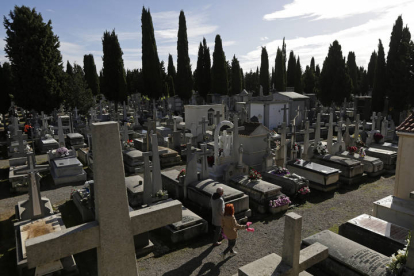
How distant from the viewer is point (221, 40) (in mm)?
34312

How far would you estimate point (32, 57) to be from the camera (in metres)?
21.0

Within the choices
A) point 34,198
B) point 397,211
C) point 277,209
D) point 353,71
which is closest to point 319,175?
point 277,209

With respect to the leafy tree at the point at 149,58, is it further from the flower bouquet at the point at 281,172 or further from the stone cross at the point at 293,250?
the stone cross at the point at 293,250

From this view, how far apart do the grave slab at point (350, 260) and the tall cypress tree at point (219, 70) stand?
30433 millimetres

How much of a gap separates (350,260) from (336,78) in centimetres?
2822

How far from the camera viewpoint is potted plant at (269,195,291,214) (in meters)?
8.44

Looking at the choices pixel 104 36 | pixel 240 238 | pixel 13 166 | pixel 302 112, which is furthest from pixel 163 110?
pixel 240 238

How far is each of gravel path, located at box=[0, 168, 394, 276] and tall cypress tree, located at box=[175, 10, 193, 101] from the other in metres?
23.7

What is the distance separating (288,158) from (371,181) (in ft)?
10.7

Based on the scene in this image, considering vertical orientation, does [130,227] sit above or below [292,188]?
above

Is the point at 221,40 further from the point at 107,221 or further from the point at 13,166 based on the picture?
the point at 107,221

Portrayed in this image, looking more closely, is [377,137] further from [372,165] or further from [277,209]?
[277,209]

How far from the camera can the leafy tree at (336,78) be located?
97.5ft

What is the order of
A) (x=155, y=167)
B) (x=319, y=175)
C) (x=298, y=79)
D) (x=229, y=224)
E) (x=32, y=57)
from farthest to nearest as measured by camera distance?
(x=298, y=79), (x=32, y=57), (x=319, y=175), (x=155, y=167), (x=229, y=224)
